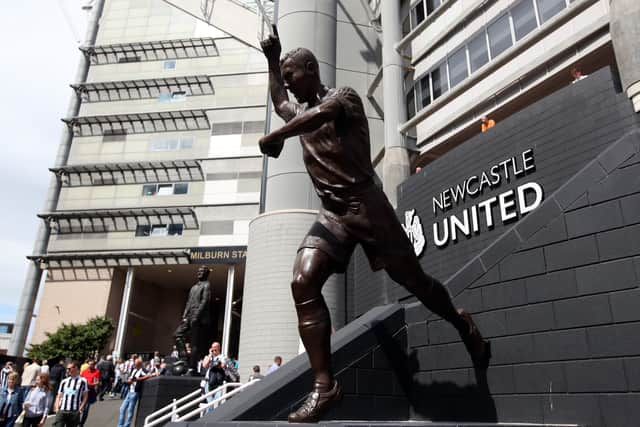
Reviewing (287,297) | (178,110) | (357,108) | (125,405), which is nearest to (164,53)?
(178,110)

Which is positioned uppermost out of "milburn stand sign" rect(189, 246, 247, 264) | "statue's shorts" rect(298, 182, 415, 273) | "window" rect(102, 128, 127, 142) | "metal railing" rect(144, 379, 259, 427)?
"window" rect(102, 128, 127, 142)

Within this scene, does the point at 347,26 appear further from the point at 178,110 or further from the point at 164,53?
the point at 164,53

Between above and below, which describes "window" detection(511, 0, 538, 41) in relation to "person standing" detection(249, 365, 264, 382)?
above

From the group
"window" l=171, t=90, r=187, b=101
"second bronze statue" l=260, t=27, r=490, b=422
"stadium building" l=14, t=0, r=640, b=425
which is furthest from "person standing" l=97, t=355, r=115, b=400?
"window" l=171, t=90, r=187, b=101

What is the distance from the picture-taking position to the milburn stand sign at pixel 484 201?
11.8m

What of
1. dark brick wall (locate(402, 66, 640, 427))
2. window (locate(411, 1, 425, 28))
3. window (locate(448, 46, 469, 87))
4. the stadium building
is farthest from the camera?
window (locate(411, 1, 425, 28))

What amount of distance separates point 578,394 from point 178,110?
3815 centimetres

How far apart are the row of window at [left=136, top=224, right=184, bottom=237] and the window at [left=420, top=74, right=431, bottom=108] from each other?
69.5 feet

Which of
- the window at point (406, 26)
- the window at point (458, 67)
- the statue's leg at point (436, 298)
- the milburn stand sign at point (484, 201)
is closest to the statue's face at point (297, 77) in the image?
the statue's leg at point (436, 298)

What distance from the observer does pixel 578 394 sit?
11.6 ft

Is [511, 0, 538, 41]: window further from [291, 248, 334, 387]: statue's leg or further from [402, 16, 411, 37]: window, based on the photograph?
[291, 248, 334, 387]: statue's leg

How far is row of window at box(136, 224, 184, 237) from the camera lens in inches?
1389

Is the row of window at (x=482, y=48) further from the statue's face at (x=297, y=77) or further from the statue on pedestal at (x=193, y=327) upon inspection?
the statue's face at (x=297, y=77)

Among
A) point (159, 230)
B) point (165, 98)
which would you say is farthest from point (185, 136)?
point (159, 230)
